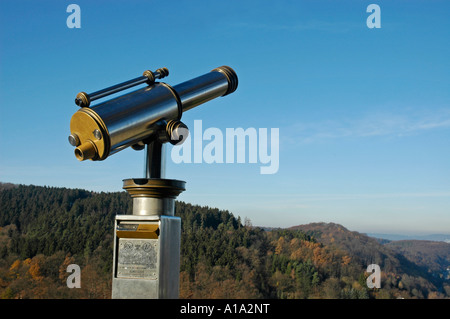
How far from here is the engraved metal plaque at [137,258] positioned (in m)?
5.57

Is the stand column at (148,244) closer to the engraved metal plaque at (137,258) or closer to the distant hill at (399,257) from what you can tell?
the engraved metal plaque at (137,258)

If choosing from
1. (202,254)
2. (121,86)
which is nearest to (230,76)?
(121,86)

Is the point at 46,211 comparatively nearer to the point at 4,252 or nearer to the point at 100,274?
the point at 4,252

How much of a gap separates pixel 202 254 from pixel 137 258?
280ft

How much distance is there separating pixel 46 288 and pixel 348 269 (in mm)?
60710

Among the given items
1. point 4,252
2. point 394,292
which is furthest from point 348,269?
point 4,252

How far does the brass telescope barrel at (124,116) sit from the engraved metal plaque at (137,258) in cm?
119

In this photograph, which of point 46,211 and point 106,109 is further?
point 46,211

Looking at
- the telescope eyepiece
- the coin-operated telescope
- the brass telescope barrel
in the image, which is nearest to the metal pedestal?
the coin-operated telescope

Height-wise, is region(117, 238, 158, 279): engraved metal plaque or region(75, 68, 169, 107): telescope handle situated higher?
region(75, 68, 169, 107): telescope handle

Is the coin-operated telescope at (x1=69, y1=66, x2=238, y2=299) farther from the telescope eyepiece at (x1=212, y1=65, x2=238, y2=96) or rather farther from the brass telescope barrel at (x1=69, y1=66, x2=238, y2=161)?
the telescope eyepiece at (x1=212, y1=65, x2=238, y2=96)

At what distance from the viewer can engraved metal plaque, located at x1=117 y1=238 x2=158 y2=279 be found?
557 centimetres

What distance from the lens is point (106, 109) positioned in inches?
210

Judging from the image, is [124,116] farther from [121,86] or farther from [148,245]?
[148,245]
